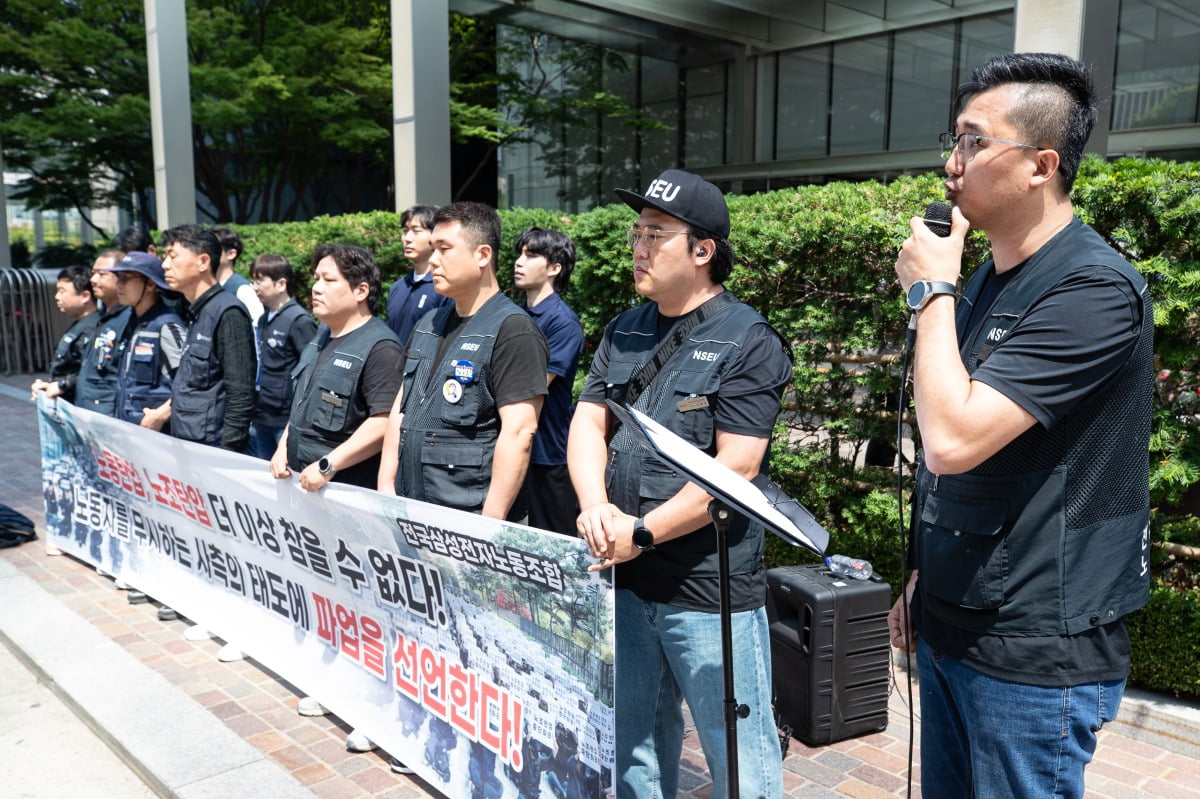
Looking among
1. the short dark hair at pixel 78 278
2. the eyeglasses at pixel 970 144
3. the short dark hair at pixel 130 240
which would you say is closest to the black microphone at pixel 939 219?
the eyeglasses at pixel 970 144

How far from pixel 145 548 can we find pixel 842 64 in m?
18.5

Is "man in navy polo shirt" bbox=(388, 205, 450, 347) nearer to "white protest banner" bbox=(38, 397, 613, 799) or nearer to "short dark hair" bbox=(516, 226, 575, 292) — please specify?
"short dark hair" bbox=(516, 226, 575, 292)

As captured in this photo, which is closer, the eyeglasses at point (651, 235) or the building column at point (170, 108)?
the eyeglasses at point (651, 235)

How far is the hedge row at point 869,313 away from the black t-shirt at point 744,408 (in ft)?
7.01

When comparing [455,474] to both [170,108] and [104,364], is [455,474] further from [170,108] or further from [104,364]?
[170,108]

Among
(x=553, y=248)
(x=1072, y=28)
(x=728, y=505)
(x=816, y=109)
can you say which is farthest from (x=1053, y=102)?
(x=816, y=109)

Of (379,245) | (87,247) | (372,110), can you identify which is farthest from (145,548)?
(87,247)

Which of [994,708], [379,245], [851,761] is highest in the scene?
[379,245]

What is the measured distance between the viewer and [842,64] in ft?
67.4

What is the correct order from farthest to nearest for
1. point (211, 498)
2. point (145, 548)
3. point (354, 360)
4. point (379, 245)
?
point (379, 245), point (145, 548), point (211, 498), point (354, 360)

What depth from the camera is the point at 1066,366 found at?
72.3 inches

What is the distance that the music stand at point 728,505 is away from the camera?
78.7 inches

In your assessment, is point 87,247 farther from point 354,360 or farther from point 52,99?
point 354,360

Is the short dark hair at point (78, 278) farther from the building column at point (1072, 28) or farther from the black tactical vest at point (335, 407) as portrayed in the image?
the building column at point (1072, 28)
